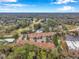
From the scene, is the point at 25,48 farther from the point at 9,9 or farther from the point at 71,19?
the point at 71,19

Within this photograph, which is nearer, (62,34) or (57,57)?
(57,57)

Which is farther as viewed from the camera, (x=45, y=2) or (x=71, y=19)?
(x=71, y=19)

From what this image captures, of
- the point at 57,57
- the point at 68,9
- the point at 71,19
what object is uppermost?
the point at 68,9

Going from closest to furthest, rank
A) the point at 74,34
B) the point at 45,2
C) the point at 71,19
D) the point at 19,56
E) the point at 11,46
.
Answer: the point at 19,56
the point at 11,46
the point at 45,2
the point at 74,34
the point at 71,19

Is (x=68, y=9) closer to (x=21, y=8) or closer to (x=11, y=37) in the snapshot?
(x=21, y=8)

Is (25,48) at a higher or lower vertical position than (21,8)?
lower

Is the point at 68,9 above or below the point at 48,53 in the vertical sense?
above

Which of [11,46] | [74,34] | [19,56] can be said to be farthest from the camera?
[74,34]

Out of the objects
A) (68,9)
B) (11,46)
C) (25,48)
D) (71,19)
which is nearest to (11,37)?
(11,46)

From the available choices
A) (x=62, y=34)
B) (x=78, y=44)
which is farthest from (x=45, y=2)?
(x=78, y=44)
